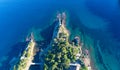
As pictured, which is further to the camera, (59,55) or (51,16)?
(51,16)

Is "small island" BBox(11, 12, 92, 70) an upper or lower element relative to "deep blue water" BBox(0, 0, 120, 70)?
lower

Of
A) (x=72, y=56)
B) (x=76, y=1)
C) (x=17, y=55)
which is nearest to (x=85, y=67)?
(x=72, y=56)

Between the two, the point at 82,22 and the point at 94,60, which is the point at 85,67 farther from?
the point at 82,22

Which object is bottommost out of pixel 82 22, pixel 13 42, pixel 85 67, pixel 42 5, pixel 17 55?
pixel 85 67

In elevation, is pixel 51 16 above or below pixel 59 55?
above
